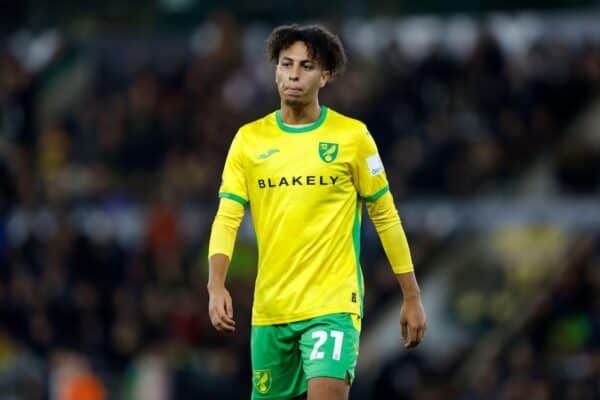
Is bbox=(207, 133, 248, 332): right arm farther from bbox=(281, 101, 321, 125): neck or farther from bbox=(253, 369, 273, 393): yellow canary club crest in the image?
bbox=(253, 369, 273, 393): yellow canary club crest

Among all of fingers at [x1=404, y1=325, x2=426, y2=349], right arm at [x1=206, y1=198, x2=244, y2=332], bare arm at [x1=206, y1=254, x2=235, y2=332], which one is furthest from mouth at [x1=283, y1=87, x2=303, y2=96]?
fingers at [x1=404, y1=325, x2=426, y2=349]

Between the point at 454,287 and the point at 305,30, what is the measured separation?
30.6ft

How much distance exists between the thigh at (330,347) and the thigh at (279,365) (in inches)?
4.0

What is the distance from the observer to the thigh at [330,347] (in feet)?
25.6

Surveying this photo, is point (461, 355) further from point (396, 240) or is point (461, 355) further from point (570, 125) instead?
point (396, 240)

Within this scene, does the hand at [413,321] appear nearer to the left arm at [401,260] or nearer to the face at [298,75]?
the left arm at [401,260]

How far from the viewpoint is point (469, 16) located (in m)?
18.5

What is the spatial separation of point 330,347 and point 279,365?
35 cm

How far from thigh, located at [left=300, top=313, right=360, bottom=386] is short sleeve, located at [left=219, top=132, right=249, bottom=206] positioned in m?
0.75

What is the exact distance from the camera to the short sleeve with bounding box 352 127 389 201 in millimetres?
8000

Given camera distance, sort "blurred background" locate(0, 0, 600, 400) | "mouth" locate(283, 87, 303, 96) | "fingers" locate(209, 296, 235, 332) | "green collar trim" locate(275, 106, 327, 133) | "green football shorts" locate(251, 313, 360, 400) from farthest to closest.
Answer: "blurred background" locate(0, 0, 600, 400), "green collar trim" locate(275, 106, 327, 133), "mouth" locate(283, 87, 303, 96), "green football shorts" locate(251, 313, 360, 400), "fingers" locate(209, 296, 235, 332)

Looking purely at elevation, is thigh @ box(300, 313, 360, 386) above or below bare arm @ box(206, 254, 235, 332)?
below

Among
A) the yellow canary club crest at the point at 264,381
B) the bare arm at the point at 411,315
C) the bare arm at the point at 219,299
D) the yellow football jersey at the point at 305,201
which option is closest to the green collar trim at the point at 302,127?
the yellow football jersey at the point at 305,201

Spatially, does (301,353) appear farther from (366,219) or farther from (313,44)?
(366,219)
